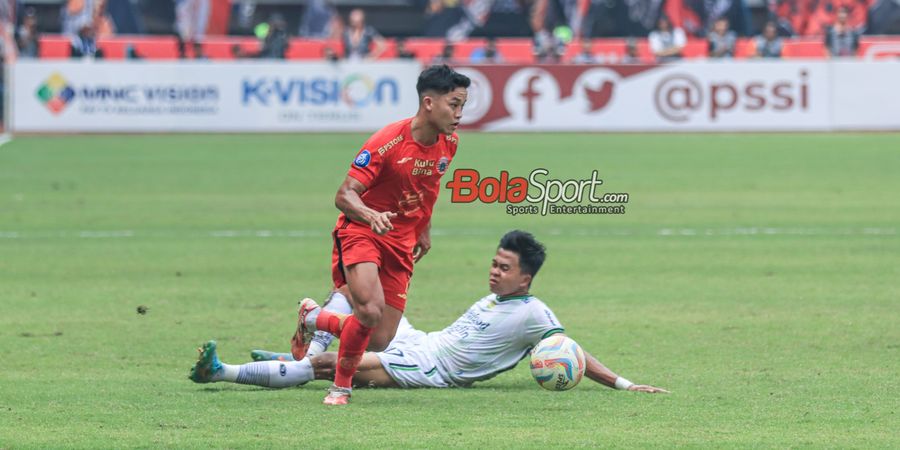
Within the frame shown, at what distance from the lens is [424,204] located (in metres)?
9.77

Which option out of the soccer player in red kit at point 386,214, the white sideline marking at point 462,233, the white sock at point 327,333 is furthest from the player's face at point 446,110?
the white sideline marking at point 462,233

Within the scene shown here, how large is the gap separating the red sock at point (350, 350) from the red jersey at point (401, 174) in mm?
620

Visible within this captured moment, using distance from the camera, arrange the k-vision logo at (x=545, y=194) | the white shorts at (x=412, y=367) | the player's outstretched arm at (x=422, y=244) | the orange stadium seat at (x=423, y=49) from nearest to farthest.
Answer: the white shorts at (x=412, y=367) < the player's outstretched arm at (x=422, y=244) < the k-vision logo at (x=545, y=194) < the orange stadium seat at (x=423, y=49)

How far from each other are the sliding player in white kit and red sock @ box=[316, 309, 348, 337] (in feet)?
0.63

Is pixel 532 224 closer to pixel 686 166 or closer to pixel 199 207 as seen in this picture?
pixel 199 207

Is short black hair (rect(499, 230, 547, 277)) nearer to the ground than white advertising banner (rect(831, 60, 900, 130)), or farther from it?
farther from it

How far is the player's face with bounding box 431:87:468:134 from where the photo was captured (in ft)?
30.7

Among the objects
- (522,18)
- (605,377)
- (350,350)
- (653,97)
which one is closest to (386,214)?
(350,350)

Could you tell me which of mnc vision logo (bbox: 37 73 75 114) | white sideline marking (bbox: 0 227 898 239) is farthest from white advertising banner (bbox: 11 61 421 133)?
white sideline marking (bbox: 0 227 898 239)

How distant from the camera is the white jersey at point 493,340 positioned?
32.2 feet

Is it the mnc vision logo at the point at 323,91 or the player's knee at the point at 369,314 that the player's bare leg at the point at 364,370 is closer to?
the player's knee at the point at 369,314

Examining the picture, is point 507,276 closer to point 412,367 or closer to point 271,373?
point 412,367

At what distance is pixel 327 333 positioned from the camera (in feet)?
33.2

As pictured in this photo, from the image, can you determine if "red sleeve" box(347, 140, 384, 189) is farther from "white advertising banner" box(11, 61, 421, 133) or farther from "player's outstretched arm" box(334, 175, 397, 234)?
"white advertising banner" box(11, 61, 421, 133)
